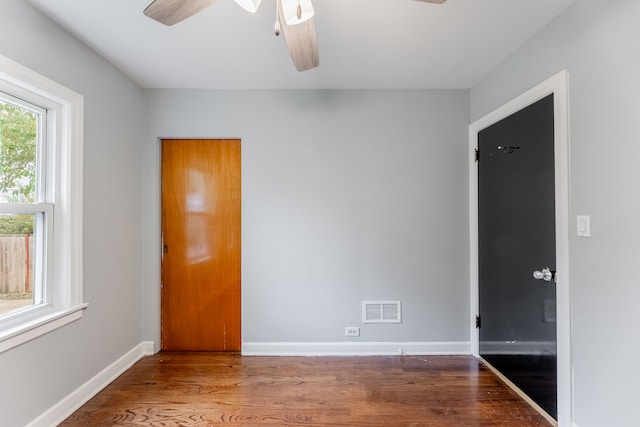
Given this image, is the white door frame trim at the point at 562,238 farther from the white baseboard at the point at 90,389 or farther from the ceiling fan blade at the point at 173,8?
the white baseboard at the point at 90,389

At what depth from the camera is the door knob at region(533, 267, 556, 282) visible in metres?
1.82

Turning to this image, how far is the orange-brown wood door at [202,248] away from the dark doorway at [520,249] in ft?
7.10

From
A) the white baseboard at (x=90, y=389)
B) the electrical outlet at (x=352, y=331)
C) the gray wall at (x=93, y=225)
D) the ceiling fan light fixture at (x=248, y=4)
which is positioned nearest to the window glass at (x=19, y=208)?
the gray wall at (x=93, y=225)

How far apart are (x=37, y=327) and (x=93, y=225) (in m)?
0.72

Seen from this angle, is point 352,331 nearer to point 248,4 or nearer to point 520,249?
point 520,249

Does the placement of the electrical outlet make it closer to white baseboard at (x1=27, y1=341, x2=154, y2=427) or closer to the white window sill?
white baseboard at (x1=27, y1=341, x2=154, y2=427)

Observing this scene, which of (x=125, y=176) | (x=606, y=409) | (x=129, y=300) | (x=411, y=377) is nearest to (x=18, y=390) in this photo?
(x=129, y=300)

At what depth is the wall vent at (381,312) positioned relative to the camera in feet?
9.00

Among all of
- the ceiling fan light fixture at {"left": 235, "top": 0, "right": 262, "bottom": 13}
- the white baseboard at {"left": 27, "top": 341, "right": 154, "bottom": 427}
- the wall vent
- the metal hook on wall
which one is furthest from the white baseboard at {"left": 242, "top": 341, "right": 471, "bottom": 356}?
the ceiling fan light fixture at {"left": 235, "top": 0, "right": 262, "bottom": 13}

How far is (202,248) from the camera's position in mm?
2785

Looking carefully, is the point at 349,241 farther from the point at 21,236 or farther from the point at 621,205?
the point at 21,236

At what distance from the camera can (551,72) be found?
5.89ft

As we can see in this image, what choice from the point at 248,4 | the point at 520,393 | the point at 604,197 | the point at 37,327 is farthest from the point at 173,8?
the point at 520,393

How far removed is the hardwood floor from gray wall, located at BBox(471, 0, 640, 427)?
0.58 metres
